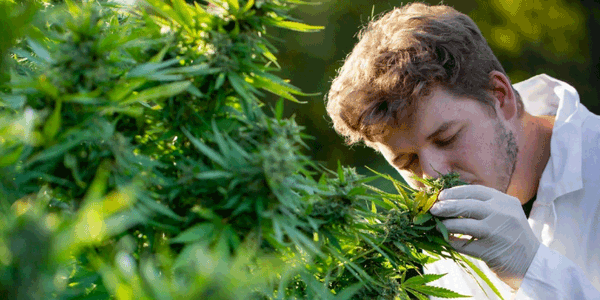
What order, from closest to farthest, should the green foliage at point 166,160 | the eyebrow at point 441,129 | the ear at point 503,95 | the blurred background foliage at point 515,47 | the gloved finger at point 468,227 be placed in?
1. the green foliage at point 166,160
2. the gloved finger at point 468,227
3. the eyebrow at point 441,129
4. the ear at point 503,95
5. the blurred background foliage at point 515,47

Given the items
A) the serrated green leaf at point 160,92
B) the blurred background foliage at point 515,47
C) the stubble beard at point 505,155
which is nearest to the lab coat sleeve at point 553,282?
the stubble beard at point 505,155

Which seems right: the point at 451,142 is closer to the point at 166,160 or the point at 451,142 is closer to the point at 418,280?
the point at 418,280

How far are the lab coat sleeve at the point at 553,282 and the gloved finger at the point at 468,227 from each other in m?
0.18

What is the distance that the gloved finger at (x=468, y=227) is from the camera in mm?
683

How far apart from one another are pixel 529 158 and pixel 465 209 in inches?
27.8

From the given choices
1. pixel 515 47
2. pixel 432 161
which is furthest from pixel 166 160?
pixel 515 47

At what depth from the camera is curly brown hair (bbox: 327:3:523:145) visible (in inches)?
43.1

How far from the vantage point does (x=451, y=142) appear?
1094mm

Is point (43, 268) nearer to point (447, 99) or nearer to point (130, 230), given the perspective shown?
point (130, 230)

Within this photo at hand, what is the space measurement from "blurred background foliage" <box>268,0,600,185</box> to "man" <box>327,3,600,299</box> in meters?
2.89

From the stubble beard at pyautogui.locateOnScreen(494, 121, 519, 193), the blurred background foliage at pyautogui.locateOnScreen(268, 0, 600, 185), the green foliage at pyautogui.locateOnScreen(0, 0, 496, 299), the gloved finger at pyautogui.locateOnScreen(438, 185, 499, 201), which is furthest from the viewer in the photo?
the blurred background foliage at pyautogui.locateOnScreen(268, 0, 600, 185)

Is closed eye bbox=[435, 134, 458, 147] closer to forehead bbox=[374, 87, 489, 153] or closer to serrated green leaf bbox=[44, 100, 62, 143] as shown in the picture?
forehead bbox=[374, 87, 489, 153]

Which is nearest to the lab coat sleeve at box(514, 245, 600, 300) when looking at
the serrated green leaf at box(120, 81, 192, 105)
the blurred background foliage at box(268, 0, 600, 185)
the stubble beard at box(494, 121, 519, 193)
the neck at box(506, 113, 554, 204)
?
the stubble beard at box(494, 121, 519, 193)

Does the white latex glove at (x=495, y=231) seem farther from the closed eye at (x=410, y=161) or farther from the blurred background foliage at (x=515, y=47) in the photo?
the blurred background foliage at (x=515, y=47)
